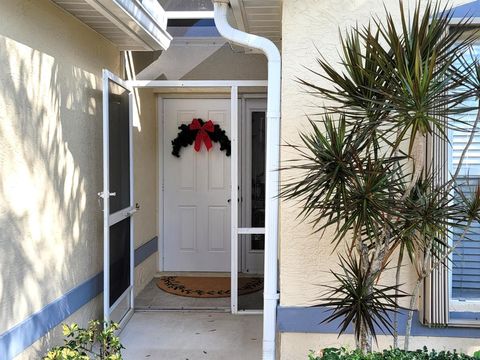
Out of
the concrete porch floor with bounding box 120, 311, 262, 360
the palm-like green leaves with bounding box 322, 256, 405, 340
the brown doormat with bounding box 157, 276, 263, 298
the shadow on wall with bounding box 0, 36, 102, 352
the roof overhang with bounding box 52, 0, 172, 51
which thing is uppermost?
the roof overhang with bounding box 52, 0, 172, 51

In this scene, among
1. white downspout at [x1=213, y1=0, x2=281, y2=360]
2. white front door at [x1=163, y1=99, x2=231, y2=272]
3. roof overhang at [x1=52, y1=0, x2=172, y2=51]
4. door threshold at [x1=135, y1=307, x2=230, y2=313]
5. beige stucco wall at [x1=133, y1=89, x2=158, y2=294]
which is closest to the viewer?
white downspout at [x1=213, y1=0, x2=281, y2=360]

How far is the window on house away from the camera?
3.00 metres

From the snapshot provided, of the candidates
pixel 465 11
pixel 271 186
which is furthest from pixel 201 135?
pixel 465 11

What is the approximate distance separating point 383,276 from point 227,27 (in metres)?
2.06

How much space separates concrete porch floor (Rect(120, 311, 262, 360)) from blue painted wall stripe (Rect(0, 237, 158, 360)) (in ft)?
1.93

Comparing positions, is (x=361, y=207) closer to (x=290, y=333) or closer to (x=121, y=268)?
(x=290, y=333)

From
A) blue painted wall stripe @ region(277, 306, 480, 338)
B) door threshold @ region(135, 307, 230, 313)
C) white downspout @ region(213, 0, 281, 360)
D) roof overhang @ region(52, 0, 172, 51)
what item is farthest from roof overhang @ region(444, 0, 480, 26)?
door threshold @ region(135, 307, 230, 313)

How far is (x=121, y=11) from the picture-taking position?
11.6 feet

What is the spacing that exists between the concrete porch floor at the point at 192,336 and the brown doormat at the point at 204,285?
0.65 metres

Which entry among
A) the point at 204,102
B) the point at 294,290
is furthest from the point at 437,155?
the point at 204,102

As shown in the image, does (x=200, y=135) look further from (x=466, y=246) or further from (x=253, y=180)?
(x=466, y=246)

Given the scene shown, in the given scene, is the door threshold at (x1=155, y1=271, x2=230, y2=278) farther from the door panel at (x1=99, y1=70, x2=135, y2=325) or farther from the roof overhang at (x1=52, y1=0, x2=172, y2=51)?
the roof overhang at (x1=52, y1=0, x2=172, y2=51)

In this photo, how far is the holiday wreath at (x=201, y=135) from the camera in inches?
243

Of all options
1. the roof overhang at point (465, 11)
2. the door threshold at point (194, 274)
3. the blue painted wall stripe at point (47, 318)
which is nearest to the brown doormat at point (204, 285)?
the door threshold at point (194, 274)
